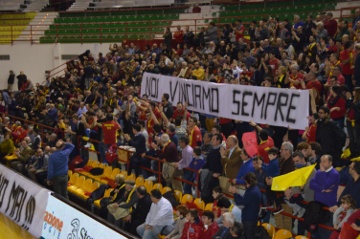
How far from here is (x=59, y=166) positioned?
40.7 feet

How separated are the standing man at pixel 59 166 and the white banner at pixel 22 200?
0.56m

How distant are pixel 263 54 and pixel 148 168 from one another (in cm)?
490

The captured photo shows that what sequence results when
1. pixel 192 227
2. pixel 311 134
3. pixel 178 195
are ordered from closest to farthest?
pixel 192 227 → pixel 311 134 → pixel 178 195

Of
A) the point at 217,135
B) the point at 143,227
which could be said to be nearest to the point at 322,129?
the point at 217,135

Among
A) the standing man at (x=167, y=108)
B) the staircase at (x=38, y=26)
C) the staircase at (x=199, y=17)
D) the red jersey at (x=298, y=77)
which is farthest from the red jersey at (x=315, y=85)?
the staircase at (x=38, y=26)

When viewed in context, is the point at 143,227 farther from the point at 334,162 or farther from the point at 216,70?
the point at 216,70

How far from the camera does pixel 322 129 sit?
9.30m

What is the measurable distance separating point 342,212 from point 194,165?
3.68 meters

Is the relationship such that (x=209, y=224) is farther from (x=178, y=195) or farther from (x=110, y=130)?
(x=110, y=130)

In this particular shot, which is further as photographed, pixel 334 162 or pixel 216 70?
pixel 216 70

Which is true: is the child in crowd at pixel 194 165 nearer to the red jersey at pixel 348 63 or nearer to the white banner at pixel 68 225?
the white banner at pixel 68 225

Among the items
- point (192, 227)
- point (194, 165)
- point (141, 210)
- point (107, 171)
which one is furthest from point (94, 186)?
point (192, 227)

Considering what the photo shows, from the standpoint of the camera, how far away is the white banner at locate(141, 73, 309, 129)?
10836 millimetres

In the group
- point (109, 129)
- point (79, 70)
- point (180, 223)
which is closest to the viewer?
point (180, 223)
